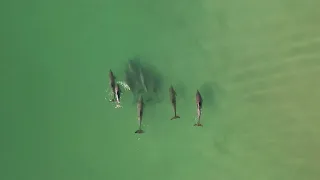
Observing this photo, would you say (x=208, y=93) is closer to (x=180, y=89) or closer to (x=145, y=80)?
(x=180, y=89)

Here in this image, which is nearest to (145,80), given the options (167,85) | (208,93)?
(167,85)

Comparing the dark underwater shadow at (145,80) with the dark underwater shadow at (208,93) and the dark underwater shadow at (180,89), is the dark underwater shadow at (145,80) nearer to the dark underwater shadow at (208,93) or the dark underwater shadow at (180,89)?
the dark underwater shadow at (180,89)

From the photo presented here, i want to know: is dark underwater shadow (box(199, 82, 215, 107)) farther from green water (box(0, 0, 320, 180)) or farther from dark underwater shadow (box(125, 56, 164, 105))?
Result: dark underwater shadow (box(125, 56, 164, 105))

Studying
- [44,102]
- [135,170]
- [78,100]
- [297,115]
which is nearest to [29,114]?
[44,102]

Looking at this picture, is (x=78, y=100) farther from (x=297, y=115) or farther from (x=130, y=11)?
(x=297, y=115)

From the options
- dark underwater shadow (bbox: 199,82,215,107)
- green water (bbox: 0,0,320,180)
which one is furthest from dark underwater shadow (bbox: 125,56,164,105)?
dark underwater shadow (bbox: 199,82,215,107)

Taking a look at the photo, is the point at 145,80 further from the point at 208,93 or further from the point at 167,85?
the point at 208,93

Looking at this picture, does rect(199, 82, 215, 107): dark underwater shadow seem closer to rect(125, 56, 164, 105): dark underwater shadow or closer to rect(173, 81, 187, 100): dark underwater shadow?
rect(173, 81, 187, 100): dark underwater shadow

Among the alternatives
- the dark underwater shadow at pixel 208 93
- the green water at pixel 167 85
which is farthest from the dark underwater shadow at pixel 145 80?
the dark underwater shadow at pixel 208 93
